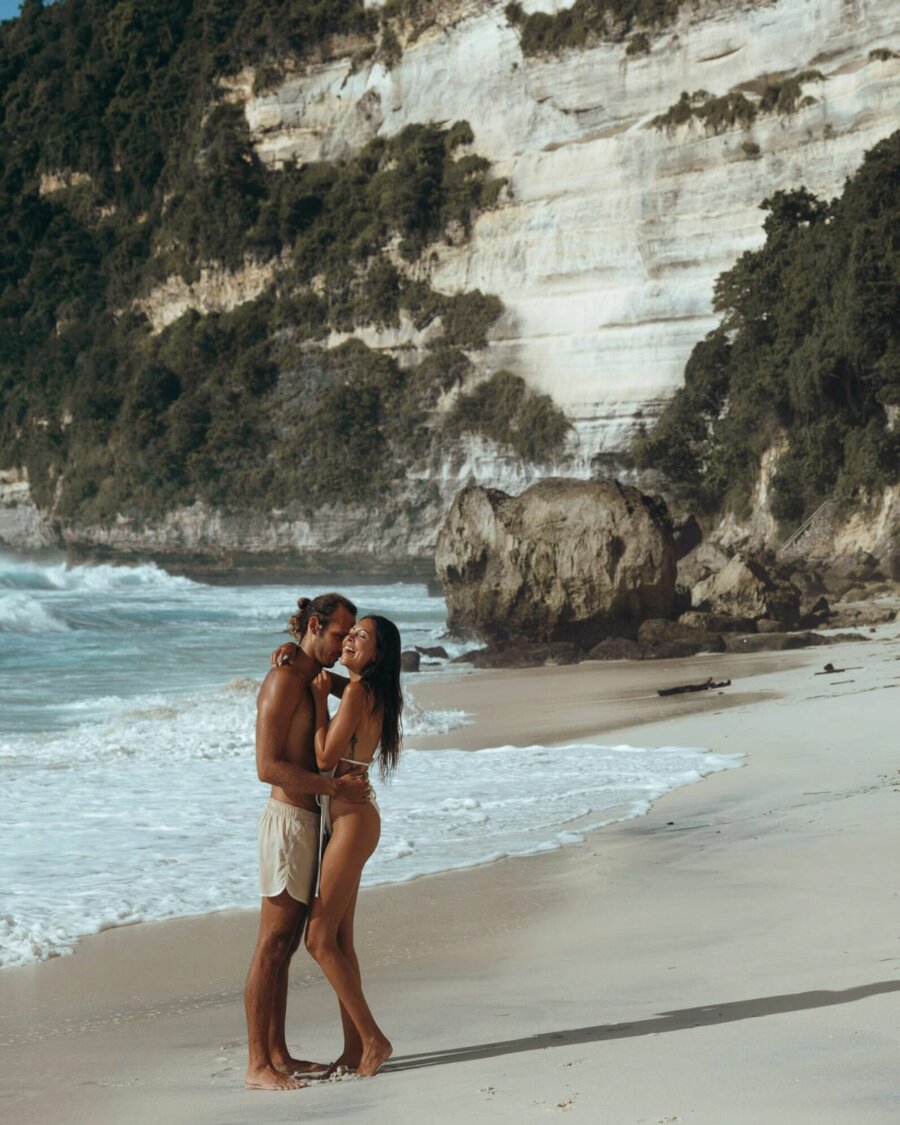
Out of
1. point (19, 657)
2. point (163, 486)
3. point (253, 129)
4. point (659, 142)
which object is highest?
point (253, 129)

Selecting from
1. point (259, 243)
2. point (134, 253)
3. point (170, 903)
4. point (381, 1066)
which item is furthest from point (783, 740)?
point (134, 253)

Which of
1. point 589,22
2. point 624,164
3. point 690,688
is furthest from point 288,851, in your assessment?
point 589,22

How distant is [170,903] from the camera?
218 inches

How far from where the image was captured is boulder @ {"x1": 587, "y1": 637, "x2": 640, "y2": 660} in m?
16.3

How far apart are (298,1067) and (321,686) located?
93 cm

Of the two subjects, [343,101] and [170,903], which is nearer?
[170,903]

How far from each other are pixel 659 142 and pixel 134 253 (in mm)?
25937

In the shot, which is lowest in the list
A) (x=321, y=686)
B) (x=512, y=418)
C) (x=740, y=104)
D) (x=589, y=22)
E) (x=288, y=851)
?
(x=288, y=851)

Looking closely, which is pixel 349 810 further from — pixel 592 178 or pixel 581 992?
pixel 592 178

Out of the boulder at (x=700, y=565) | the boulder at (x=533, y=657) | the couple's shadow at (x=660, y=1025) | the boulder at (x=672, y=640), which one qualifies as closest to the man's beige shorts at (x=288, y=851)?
the couple's shadow at (x=660, y=1025)

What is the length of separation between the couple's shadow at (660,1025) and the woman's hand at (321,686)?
911mm

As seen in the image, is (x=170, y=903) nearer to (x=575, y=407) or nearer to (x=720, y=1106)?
(x=720, y=1106)

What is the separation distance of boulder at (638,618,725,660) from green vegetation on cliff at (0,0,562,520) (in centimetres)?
2867

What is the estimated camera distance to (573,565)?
58.4 feet
